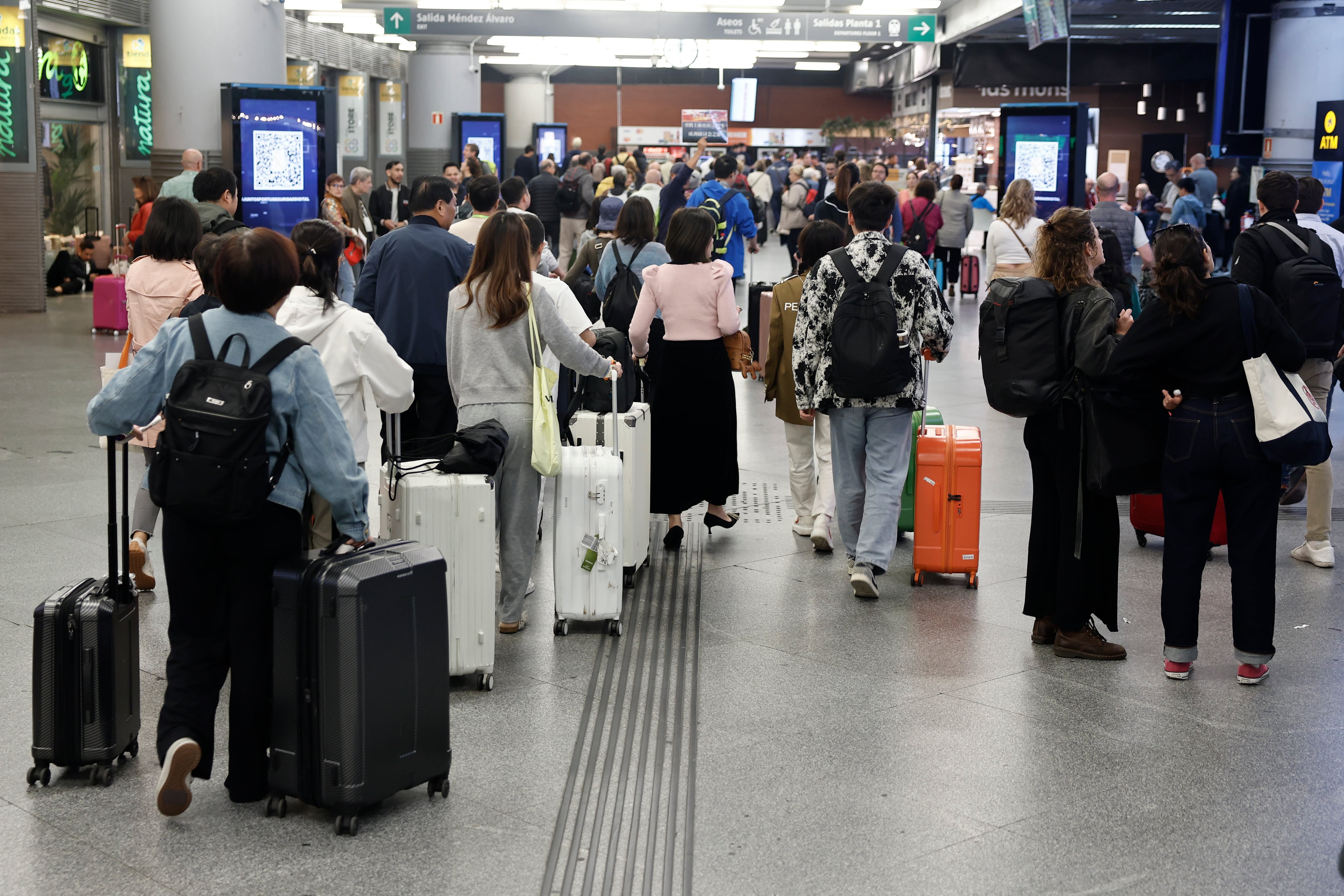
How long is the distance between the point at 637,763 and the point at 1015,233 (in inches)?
274

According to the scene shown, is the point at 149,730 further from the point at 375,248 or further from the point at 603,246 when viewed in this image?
the point at 603,246

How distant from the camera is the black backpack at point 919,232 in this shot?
14.1 metres

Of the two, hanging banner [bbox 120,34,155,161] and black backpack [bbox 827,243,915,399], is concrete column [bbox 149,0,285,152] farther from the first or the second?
black backpack [bbox 827,243,915,399]

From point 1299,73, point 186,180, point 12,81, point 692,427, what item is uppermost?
point 1299,73

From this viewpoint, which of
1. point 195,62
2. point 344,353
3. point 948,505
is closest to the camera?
point 344,353

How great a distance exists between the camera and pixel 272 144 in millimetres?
12188

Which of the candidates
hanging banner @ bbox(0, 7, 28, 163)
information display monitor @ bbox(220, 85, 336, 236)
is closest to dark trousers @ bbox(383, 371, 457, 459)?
information display monitor @ bbox(220, 85, 336, 236)

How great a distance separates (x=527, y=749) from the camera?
3.84 metres

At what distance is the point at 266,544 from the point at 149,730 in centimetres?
105

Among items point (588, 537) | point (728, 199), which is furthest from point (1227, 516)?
point (728, 199)

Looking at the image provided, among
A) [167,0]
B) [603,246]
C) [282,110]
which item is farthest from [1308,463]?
[167,0]

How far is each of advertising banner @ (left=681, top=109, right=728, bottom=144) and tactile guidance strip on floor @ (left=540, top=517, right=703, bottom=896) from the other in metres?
40.0

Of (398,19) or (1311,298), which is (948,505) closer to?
(1311,298)

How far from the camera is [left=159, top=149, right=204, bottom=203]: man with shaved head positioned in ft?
33.8
